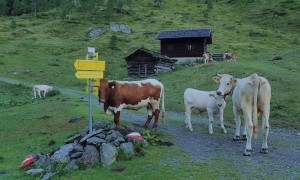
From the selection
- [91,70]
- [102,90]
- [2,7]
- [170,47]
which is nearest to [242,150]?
[102,90]

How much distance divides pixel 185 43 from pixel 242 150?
4844 cm

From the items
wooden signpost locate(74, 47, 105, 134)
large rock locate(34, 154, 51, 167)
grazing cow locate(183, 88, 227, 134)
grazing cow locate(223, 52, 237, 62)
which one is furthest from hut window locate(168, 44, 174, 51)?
large rock locate(34, 154, 51, 167)

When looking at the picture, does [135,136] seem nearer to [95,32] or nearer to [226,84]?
[226,84]

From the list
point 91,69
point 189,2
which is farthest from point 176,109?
point 189,2

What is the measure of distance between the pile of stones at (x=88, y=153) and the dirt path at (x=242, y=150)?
2411 mm

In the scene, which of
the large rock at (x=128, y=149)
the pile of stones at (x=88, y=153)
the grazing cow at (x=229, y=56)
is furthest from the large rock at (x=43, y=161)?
the grazing cow at (x=229, y=56)

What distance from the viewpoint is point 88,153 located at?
11539mm

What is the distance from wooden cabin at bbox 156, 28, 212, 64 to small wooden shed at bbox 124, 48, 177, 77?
23.6 ft

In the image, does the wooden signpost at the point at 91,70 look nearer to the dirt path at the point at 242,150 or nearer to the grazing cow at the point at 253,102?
the dirt path at the point at 242,150

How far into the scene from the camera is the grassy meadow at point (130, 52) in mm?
13048

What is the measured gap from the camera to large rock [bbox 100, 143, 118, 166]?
11.3m

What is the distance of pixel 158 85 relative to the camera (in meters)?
16.1

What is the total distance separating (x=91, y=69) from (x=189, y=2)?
13551cm

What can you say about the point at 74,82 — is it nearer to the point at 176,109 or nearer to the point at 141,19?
the point at 176,109
